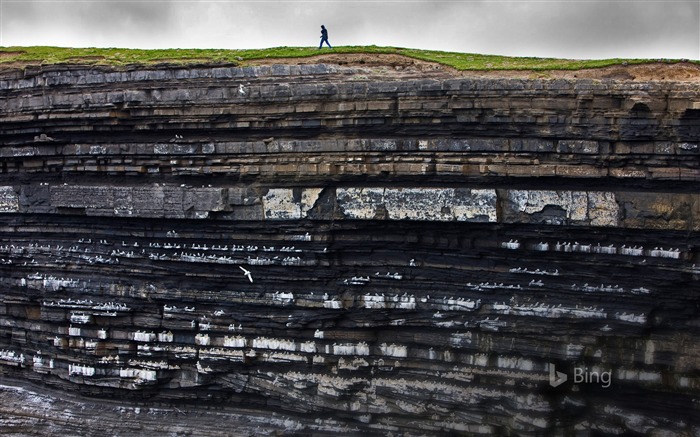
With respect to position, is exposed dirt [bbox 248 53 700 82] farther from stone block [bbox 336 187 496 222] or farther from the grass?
stone block [bbox 336 187 496 222]

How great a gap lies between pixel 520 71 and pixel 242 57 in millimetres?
5955

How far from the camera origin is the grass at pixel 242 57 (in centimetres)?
1170

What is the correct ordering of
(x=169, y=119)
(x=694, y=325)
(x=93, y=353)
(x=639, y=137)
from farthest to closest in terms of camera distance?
A: (x=93, y=353) → (x=169, y=119) → (x=694, y=325) → (x=639, y=137)

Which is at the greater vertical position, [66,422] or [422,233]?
[422,233]

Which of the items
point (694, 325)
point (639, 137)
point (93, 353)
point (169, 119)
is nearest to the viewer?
point (639, 137)

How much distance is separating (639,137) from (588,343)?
3844 millimetres

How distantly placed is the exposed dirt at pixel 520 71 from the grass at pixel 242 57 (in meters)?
0.15

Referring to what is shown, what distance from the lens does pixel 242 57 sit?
39.9 feet

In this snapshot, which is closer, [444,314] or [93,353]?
[444,314]

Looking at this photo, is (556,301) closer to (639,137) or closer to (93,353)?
(639,137)

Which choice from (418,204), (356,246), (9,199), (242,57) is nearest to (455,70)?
(418,204)

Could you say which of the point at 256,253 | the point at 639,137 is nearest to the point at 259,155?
the point at 256,253

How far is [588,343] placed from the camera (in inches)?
406

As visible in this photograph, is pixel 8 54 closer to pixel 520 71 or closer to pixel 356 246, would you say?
pixel 356 246
